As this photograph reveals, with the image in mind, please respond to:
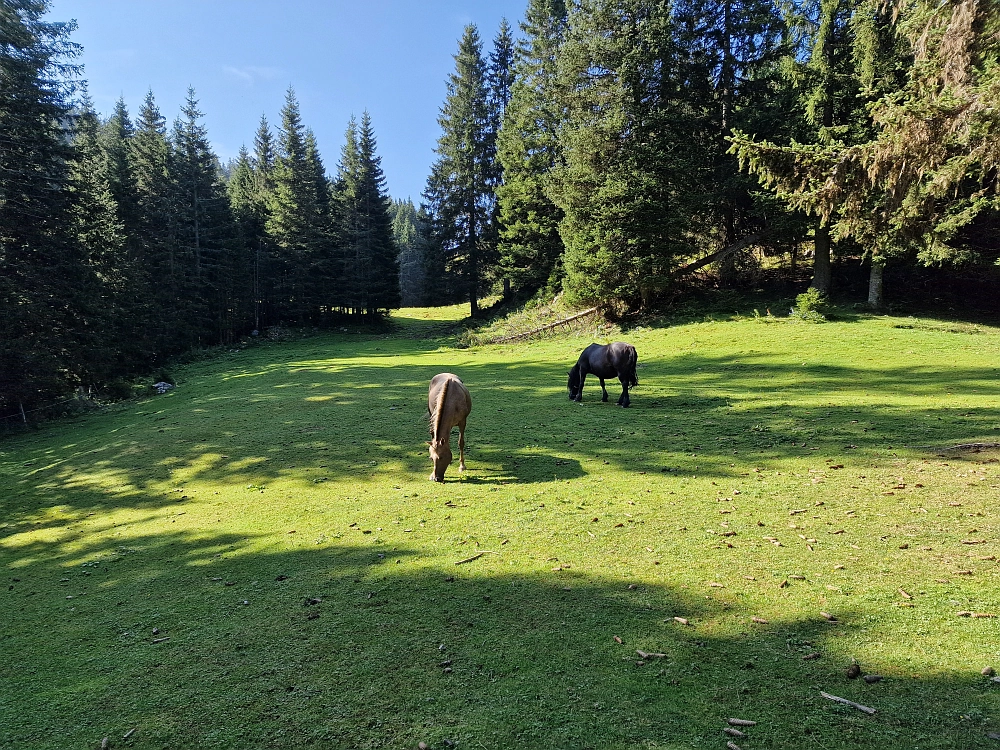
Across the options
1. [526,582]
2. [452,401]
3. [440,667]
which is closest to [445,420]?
[452,401]

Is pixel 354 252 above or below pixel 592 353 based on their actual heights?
above

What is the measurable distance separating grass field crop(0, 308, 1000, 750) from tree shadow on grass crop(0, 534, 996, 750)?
0.02 meters

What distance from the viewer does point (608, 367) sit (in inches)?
544

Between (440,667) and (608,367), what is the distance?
35.3 feet

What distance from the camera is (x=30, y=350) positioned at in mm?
17359

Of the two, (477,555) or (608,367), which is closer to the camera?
(477,555)

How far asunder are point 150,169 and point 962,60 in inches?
1927

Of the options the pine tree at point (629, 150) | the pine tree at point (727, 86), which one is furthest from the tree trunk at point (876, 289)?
the pine tree at point (629, 150)

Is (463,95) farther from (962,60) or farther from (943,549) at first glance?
(943,549)

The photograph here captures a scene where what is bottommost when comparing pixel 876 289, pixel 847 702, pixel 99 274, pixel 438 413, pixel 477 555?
pixel 477 555

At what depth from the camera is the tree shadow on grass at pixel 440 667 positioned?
3.22 metres

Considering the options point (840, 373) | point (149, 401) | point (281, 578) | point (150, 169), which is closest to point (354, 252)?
point (150, 169)

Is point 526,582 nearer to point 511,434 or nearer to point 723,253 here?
point 511,434

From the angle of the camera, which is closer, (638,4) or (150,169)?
(638,4)
